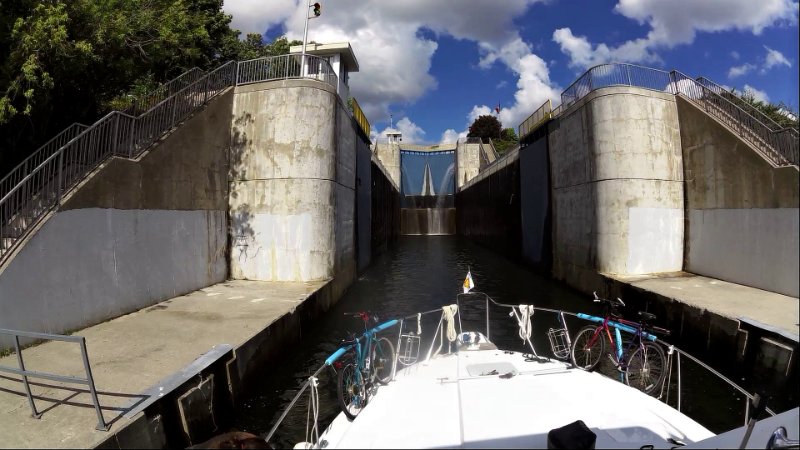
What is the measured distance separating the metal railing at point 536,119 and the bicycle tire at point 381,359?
14861mm

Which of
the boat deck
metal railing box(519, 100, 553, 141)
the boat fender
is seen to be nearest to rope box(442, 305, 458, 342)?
the boat deck

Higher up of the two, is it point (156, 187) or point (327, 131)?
point (327, 131)

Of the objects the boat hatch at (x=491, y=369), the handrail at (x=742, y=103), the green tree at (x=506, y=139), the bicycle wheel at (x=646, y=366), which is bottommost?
the bicycle wheel at (x=646, y=366)

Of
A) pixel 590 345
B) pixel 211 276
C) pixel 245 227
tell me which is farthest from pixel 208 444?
pixel 245 227

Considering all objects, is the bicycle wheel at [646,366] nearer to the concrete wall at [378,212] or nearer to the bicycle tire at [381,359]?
the bicycle tire at [381,359]

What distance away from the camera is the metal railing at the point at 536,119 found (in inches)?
737

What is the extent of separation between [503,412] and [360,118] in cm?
1680

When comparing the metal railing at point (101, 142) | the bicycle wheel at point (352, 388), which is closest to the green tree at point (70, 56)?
the metal railing at point (101, 142)

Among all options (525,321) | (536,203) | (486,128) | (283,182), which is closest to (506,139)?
(486,128)

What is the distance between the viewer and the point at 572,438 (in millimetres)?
2713

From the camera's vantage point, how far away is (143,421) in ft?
13.5

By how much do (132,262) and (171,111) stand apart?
154 inches

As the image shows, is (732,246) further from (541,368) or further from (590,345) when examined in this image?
(541,368)

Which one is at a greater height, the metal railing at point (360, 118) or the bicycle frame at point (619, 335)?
the metal railing at point (360, 118)
